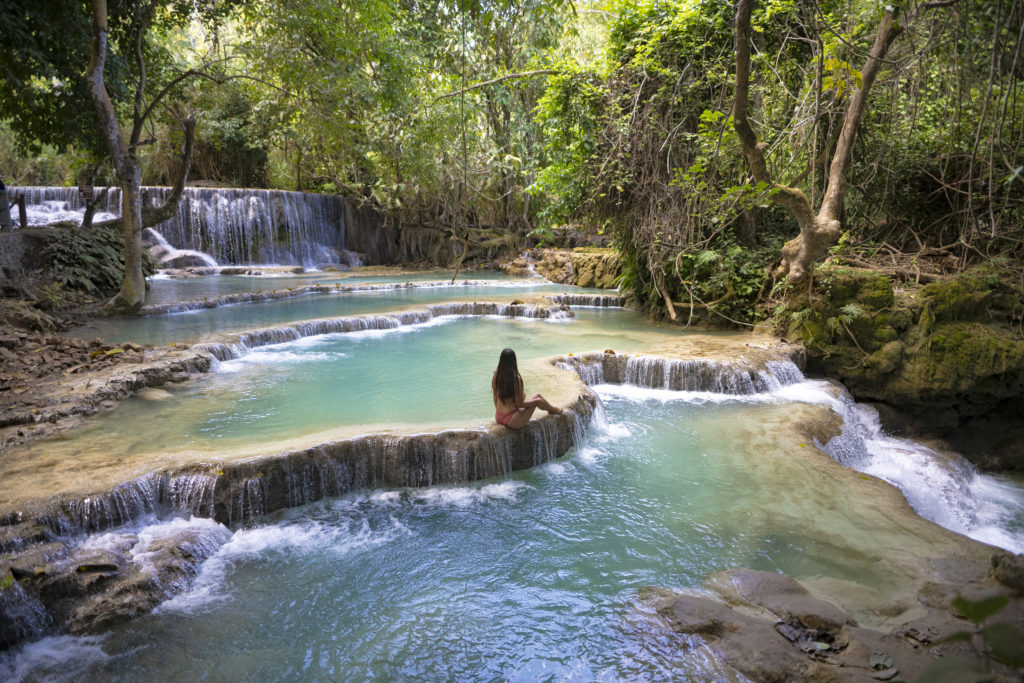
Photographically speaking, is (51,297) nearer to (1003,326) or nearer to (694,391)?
(694,391)

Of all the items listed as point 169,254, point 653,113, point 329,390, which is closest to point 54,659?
point 329,390

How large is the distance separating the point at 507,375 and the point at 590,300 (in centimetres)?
998

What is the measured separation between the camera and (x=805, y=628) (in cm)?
335

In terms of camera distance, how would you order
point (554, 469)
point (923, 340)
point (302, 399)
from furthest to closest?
point (923, 340) < point (302, 399) < point (554, 469)

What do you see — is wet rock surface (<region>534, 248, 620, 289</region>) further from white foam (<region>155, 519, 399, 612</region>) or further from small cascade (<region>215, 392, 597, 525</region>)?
white foam (<region>155, 519, 399, 612</region>)

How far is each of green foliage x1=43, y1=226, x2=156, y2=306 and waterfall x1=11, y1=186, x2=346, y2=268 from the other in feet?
24.5

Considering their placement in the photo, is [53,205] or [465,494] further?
[53,205]

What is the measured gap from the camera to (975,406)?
8.08 m

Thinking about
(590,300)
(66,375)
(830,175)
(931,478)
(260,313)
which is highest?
(830,175)

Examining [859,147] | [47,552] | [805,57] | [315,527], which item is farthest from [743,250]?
[47,552]

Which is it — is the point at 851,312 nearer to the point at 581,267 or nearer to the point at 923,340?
the point at 923,340

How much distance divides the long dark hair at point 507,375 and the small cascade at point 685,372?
2.81 metres

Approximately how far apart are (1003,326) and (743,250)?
411 centimetres

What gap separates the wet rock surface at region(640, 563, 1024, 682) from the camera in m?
2.87
